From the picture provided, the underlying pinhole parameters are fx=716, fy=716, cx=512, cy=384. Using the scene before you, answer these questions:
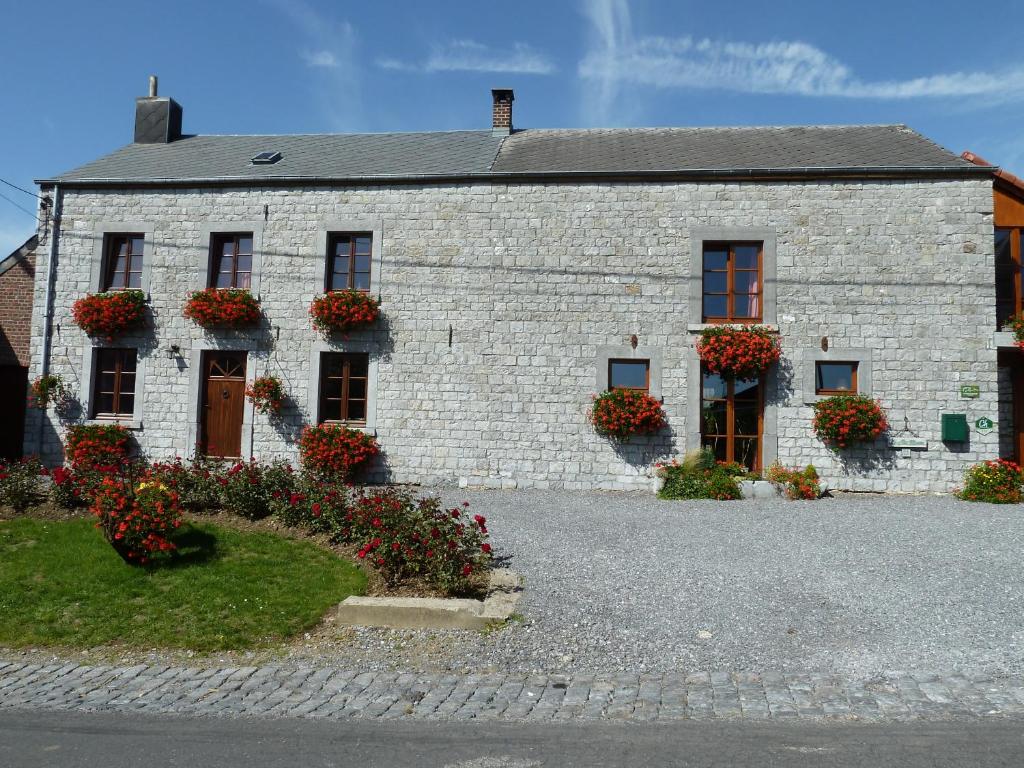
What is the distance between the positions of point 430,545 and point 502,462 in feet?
19.5

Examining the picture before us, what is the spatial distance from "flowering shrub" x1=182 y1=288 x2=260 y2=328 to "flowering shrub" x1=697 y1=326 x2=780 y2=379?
7796mm

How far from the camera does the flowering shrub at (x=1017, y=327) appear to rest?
11172mm

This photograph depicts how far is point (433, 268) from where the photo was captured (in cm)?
1251

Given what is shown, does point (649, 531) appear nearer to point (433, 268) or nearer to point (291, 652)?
point (291, 652)

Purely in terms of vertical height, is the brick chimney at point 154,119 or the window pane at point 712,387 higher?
the brick chimney at point 154,119

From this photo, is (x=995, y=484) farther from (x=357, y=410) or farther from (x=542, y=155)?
(x=357, y=410)

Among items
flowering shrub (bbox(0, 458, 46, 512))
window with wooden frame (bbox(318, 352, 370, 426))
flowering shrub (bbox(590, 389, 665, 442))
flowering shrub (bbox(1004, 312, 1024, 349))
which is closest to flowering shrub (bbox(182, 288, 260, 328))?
window with wooden frame (bbox(318, 352, 370, 426))

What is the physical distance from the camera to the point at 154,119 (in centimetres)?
1582

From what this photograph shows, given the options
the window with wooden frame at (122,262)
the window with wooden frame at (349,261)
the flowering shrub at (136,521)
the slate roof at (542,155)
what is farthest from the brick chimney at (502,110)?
the flowering shrub at (136,521)

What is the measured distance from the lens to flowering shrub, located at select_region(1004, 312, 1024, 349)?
11.2m

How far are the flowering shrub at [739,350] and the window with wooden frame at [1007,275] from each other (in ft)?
12.7

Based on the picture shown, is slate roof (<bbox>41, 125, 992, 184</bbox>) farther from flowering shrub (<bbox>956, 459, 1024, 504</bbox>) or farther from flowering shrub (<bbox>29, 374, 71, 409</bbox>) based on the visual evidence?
flowering shrub (<bbox>956, 459, 1024, 504</bbox>)

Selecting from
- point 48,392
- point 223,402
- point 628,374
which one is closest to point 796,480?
point 628,374

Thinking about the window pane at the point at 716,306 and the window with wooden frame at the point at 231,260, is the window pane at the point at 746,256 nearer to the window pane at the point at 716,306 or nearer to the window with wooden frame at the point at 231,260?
the window pane at the point at 716,306
